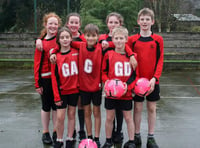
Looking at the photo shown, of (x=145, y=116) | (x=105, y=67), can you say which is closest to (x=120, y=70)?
(x=105, y=67)

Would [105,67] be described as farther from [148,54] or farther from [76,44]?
[148,54]

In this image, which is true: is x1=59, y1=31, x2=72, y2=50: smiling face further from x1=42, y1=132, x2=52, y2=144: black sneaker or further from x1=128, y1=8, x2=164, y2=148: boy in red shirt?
x1=42, y1=132, x2=52, y2=144: black sneaker

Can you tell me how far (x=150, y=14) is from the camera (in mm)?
3906

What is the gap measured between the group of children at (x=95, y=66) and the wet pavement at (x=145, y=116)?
57 cm

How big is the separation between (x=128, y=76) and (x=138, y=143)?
42.1 inches

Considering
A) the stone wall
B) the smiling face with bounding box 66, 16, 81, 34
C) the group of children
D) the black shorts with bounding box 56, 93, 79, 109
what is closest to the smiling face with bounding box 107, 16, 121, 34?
the group of children

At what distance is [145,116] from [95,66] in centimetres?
215

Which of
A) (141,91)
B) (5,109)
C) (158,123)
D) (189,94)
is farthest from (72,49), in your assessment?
(189,94)

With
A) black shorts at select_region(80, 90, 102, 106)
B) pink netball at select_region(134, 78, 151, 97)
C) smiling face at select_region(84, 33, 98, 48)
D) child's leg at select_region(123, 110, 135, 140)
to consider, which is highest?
smiling face at select_region(84, 33, 98, 48)

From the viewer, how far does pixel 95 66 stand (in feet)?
12.6

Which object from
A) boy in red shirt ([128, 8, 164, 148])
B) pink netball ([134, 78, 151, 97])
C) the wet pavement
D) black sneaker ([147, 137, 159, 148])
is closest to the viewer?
pink netball ([134, 78, 151, 97])

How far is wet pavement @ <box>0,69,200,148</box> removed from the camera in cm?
436

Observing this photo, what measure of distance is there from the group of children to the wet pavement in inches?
22.6

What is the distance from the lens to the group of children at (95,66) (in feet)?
12.4
